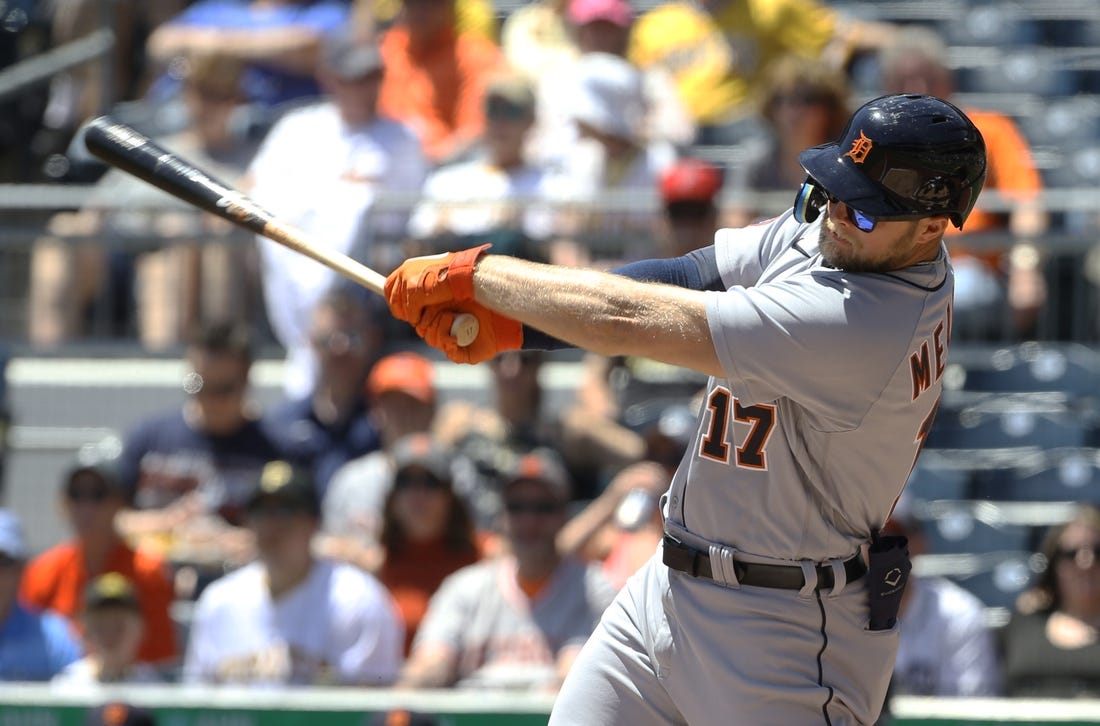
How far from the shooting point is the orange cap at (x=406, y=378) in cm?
633

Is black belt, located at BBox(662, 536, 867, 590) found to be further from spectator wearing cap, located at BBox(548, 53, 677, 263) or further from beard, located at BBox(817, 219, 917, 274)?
spectator wearing cap, located at BBox(548, 53, 677, 263)

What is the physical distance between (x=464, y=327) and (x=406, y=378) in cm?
311

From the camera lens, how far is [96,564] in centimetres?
613

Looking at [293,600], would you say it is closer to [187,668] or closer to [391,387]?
[187,668]

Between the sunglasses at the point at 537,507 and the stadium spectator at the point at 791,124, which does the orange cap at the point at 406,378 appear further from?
the stadium spectator at the point at 791,124

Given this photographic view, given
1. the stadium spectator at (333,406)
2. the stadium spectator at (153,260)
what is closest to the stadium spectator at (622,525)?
the stadium spectator at (333,406)

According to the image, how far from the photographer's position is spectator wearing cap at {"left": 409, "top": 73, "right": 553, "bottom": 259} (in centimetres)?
684

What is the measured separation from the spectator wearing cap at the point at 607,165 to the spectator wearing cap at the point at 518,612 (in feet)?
4.72

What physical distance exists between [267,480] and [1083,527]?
271cm

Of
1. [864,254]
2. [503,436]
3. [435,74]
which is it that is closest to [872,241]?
[864,254]

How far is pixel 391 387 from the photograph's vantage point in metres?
6.34

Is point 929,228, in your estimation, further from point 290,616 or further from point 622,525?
point 290,616

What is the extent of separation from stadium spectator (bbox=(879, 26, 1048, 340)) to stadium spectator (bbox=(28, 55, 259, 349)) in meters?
2.89

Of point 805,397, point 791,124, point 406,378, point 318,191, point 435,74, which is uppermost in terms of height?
point 435,74
